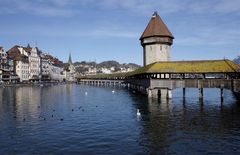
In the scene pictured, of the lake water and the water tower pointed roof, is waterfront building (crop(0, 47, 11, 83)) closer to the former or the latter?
the water tower pointed roof

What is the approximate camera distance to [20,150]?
21328 mm

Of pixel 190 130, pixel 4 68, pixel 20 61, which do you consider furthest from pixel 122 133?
pixel 20 61

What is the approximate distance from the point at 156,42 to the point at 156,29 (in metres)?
3.10

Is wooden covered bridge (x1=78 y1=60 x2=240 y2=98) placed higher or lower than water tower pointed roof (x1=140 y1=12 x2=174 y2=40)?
lower

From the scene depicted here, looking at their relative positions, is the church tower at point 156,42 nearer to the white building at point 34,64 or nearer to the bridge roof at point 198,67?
the bridge roof at point 198,67

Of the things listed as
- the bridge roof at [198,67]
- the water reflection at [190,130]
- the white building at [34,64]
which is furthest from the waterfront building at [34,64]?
the water reflection at [190,130]

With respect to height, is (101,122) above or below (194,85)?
below

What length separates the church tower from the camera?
7450 cm

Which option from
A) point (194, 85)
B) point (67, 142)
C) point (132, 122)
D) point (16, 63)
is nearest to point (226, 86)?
point (194, 85)

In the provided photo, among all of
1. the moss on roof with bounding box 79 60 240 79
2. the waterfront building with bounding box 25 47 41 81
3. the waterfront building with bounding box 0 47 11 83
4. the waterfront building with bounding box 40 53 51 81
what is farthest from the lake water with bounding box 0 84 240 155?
the waterfront building with bounding box 40 53 51 81

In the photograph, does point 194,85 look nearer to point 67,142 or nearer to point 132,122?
point 132,122

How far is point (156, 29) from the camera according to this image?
7531 centimetres

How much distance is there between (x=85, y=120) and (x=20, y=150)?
13.0 m

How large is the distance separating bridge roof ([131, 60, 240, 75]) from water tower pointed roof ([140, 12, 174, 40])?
19934 mm
